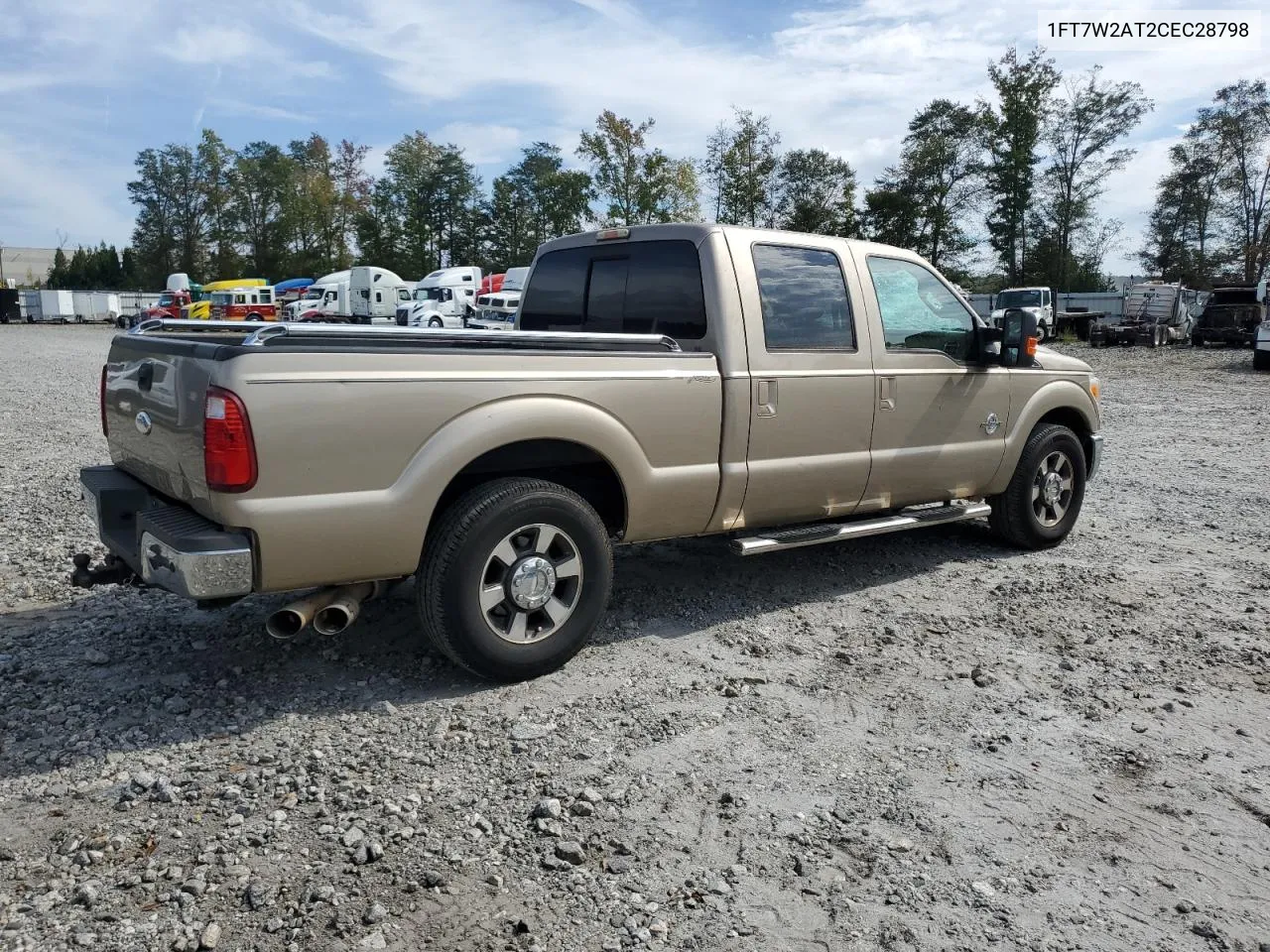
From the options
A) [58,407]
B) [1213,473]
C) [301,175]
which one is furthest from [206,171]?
[1213,473]

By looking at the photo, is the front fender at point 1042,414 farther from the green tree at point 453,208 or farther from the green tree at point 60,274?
the green tree at point 60,274

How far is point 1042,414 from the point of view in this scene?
21.4ft

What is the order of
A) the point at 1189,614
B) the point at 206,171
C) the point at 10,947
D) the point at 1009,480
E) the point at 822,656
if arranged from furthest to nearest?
the point at 206,171 → the point at 1009,480 → the point at 1189,614 → the point at 822,656 → the point at 10,947

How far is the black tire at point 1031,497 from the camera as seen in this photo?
646 centimetres

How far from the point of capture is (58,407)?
1424cm

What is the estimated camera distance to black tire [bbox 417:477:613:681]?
3.98 meters

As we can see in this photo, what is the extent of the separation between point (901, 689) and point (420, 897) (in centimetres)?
236

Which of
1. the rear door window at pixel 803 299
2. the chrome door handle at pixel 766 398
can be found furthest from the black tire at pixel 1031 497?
the chrome door handle at pixel 766 398

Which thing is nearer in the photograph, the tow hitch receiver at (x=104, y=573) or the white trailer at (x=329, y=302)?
the tow hitch receiver at (x=104, y=573)

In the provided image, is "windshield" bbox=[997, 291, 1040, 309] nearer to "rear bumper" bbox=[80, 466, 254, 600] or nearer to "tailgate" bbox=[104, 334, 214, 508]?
"tailgate" bbox=[104, 334, 214, 508]

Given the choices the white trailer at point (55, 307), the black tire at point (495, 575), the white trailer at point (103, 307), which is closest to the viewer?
the black tire at point (495, 575)

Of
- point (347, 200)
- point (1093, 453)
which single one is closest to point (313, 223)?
point (347, 200)

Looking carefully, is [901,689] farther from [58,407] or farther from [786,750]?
[58,407]

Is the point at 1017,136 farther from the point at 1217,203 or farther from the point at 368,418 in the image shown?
the point at 368,418
